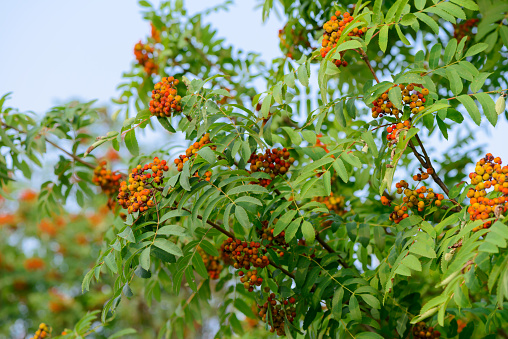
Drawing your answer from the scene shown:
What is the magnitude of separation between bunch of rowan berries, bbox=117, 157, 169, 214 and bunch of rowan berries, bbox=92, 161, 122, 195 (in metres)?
1.18

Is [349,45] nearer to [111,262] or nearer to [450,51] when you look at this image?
[450,51]

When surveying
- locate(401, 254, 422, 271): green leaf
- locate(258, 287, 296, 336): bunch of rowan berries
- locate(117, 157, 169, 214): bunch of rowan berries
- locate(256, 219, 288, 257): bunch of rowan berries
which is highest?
locate(117, 157, 169, 214): bunch of rowan berries

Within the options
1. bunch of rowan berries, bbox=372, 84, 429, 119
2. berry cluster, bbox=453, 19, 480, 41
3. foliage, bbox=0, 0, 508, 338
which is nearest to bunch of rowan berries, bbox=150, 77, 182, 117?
foliage, bbox=0, 0, 508, 338

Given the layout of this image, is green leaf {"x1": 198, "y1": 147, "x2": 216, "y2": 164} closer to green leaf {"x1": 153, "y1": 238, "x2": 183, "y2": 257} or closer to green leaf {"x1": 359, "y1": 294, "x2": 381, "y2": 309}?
green leaf {"x1": 153, "y1": 238, "x2": 183, "y2": 257}

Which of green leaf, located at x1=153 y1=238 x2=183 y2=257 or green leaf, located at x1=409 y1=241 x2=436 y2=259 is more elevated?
green leaf, located at x1=409 y1=241 x2=436 y2=259

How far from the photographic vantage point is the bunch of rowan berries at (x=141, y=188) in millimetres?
2143

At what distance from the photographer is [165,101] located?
8.01ft

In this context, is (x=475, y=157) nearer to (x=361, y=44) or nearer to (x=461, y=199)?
(x=461, y=199)

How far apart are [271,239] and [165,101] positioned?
2.84ft

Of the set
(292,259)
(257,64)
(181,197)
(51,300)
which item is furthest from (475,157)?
(51,300)

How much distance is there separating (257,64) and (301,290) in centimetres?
234

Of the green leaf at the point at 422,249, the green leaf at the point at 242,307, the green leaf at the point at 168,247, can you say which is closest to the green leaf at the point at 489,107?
the green leaf at the point at 422,249

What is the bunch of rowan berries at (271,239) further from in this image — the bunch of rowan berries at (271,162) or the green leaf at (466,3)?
the green leaf at (466,3)

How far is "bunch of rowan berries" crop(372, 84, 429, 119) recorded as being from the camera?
Answer: 6.73 ft
